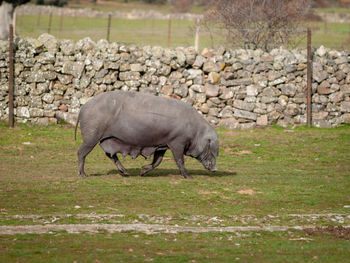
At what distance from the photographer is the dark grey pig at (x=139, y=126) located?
44.7 feet

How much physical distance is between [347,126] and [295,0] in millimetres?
6840

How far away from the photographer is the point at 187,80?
22.4 meters

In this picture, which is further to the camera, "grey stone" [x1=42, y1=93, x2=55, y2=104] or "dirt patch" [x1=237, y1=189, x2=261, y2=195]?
"grey stone" [x1=42, y1=93, x2=55, y2=104]

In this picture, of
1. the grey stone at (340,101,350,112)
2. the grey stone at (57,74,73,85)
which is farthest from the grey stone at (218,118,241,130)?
the grey stone at (57,74,73,85)

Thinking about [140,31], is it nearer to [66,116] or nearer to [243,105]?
[243,105]

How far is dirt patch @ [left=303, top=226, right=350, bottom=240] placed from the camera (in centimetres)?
973

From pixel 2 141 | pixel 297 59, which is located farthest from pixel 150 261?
pixel 297 59

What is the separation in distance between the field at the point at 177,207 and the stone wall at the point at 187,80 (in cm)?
331

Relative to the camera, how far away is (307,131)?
2173 centimetres

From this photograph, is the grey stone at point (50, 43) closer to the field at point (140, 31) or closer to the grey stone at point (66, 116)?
the grey stone at point (66, 116)

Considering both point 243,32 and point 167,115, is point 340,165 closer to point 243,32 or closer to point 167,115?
point 167,115

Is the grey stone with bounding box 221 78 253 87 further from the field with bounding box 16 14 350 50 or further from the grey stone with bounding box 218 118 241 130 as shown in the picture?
the field with bounding box 16 14 350 50

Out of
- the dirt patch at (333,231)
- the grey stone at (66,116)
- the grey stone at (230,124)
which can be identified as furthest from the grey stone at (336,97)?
the dirt patch at (333,231)

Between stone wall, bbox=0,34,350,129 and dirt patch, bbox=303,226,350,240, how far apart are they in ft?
39.6
